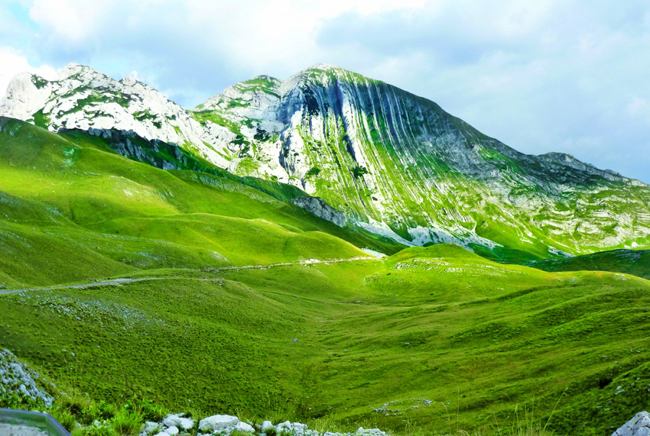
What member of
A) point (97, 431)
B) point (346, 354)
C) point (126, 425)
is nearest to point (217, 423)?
point (126, 425)

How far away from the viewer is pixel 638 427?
1153cm

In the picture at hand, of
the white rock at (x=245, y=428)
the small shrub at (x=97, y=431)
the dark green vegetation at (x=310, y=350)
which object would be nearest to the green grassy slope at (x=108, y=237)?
the dark green vegetation at (x=310, y=350)

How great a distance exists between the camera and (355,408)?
36.9 m

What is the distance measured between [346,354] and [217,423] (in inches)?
1708

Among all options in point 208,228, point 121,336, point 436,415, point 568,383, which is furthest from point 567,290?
point 208,228

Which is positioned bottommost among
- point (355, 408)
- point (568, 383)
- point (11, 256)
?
point (355, 408)

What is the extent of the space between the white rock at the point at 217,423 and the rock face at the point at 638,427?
40.7 ft

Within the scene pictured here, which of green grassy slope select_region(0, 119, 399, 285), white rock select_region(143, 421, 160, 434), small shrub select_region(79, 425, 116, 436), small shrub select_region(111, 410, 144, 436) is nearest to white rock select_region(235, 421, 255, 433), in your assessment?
white rock select_region(143, 421, 160, 434)

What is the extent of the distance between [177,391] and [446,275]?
11115 centimetres

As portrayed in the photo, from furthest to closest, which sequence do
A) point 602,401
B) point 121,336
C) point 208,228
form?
point 208,228 < point 121,336 < point 602,401

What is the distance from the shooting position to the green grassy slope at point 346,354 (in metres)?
28.9

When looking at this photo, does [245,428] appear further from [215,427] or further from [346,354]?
[346,354]

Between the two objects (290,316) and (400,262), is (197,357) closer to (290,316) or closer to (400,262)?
(290,316)

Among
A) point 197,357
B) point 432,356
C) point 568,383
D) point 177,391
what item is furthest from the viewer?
point 432,356
